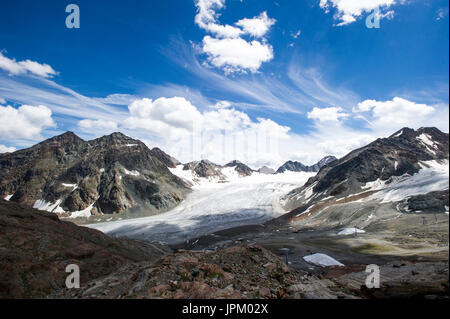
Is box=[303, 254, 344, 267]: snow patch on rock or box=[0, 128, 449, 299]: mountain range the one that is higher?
box=[0, 128, 449, 299]: mountain range

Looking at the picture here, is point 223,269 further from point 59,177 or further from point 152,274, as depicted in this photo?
point 59,177

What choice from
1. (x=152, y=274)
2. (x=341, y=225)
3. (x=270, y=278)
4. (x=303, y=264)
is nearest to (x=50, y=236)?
(x=152, y=274)

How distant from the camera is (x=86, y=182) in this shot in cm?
15850

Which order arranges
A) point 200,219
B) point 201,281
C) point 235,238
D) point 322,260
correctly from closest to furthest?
point 201,281 → point 322,260 → point 235,238 → point 200,219

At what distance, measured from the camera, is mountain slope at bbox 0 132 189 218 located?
149500 mm

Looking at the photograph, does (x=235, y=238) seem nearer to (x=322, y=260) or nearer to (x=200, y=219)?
(x=322, y=260)

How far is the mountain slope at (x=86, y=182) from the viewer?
490ft

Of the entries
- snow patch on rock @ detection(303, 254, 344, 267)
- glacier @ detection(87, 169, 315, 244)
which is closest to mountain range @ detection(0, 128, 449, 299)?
snow patch on rock @ detection(303, 254, 344, 267)

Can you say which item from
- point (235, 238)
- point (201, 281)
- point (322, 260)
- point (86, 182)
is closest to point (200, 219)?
point (235, 238)

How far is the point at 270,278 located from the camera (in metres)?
14.2

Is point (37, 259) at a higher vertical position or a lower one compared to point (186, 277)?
lower

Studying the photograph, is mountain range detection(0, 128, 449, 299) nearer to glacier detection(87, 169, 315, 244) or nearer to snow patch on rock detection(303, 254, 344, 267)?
snow patch on rock detection(303, 254, 344, 267)

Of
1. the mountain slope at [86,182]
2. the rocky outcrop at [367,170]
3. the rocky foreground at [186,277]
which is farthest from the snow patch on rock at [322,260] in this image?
the mountain slope at [86,182]

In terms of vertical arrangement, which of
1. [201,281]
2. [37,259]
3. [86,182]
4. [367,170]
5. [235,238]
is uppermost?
[367,170]
